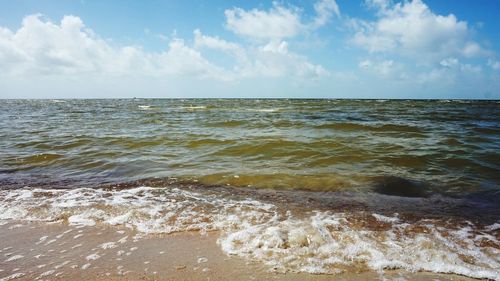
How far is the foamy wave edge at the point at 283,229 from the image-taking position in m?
3.21

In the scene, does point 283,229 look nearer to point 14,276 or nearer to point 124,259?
point 124,259

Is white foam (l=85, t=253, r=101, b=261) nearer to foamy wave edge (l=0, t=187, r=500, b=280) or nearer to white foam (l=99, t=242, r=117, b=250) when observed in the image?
white foam (l=99, t=242, r=117, b=250)

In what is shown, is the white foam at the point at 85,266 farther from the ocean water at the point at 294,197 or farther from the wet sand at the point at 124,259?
the ocean water at the point at 294,197

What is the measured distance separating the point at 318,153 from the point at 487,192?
4159 mm

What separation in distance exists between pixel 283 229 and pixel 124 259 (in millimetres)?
1805

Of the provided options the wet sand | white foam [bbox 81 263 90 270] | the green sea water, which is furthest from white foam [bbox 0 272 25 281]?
the green sea water

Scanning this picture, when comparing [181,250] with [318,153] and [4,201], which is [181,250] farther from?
[318,153]

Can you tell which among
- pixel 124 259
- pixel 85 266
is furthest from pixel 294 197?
pixel 85 266

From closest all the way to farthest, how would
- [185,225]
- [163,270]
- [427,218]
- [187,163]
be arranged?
[163,270]
[185,225]
[427,218]
[187,163]

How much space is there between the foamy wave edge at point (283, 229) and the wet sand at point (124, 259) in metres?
0.15

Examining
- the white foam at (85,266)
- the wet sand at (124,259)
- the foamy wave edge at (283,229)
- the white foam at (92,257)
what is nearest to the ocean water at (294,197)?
the foamy wave edge at (283,229)

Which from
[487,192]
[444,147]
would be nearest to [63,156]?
[487,192]

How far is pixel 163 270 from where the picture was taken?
120 inches

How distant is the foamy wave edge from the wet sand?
0.48ft
